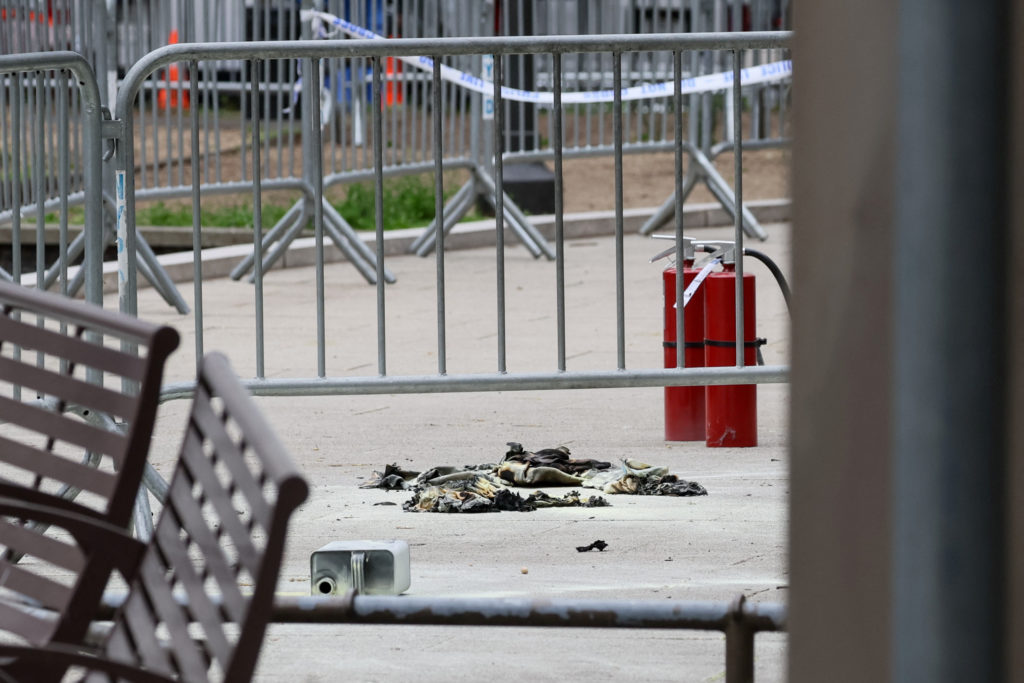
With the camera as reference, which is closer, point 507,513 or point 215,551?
point 215,551

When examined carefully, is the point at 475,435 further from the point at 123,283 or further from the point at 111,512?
the point at 111,512

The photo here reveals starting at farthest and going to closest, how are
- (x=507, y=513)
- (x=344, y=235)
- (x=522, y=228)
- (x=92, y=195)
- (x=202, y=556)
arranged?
(x=522, y=228) → (x=344, y=235) → (x=507, y=513) → (x=92, y=195) → (x=202, y=556)

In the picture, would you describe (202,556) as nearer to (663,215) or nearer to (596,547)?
(596,547)

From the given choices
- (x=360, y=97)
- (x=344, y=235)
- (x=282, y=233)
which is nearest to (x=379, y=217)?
(x=344, y=235)

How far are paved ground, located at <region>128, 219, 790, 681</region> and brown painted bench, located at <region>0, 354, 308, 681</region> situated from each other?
668 millimetres

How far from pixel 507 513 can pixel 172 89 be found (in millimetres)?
6113

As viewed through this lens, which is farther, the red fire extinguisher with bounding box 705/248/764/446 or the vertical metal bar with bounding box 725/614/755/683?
the red fire extinguisher with bounding box 705/248/764/446

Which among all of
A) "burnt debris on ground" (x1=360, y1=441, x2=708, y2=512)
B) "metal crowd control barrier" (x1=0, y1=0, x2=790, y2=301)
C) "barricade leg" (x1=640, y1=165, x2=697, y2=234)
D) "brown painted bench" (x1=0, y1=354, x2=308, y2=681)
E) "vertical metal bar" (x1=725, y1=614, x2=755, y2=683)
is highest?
"metal crowd control barrier" (x1=0, y1=0, x2=790, y2=301)

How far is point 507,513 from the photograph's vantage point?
15.8 ft

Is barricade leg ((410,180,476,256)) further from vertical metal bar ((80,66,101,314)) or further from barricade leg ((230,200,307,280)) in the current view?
vertical metal bar ((80,66,101,314))

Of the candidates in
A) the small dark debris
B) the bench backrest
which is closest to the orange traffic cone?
the small dark debris

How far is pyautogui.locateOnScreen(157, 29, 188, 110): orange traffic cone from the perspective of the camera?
9.78 m

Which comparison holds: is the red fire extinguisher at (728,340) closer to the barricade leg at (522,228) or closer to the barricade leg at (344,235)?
the barricade leg at (344,235)

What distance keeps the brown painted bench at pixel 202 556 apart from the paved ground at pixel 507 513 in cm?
67
